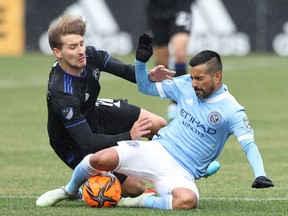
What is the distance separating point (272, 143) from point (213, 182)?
320 centimetres

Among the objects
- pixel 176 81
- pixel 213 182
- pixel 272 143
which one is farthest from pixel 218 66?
pixel 272 143

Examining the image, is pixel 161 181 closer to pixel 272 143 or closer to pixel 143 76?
pixel 143 76

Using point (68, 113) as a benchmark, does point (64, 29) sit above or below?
above

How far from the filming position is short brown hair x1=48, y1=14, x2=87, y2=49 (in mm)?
8320

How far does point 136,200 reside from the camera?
813 centimetres

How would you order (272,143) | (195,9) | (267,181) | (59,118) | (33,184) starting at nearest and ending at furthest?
(267,181) → (59,118) → (33,184) → (272,143) → (195,9)

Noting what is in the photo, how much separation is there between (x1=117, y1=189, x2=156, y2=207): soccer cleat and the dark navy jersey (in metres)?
0.46

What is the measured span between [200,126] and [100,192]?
950mm

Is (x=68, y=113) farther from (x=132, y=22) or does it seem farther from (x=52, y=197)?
(x=132, y=22)

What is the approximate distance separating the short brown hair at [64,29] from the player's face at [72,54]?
0.11 ft

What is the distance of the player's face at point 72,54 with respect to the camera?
826cm

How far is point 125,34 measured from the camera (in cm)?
2733

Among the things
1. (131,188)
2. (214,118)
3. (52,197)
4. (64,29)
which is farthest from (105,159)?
(64,29)

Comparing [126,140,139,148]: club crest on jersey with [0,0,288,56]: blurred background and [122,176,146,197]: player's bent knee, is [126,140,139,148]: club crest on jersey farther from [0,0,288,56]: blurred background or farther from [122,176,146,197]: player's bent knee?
[0,0,288,56]: blurred background
